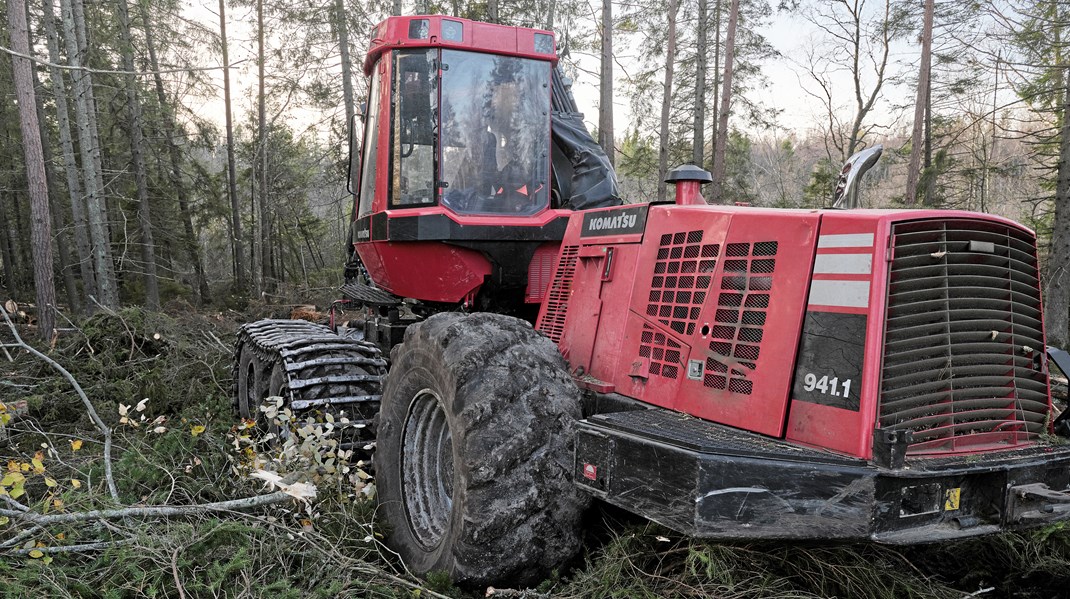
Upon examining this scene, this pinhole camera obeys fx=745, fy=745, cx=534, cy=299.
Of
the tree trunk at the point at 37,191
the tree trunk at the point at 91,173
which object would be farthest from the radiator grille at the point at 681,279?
the tree trunk at the point at 91,173

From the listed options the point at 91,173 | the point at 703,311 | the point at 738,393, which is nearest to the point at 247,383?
the point at 703,311

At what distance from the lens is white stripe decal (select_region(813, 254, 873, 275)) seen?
108 inches

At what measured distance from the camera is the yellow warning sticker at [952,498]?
2.64 m

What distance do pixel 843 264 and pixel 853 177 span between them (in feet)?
2.74

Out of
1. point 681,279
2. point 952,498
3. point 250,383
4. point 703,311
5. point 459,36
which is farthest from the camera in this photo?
point 250,383

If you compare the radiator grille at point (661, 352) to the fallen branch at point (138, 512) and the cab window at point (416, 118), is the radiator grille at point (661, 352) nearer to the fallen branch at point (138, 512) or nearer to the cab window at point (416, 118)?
the fallen branch at point (138, 512)

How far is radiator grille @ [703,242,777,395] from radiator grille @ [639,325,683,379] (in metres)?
0.18

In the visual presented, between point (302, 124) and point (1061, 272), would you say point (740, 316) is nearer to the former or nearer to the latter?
point (1061, 272)

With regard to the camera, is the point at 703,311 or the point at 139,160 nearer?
the point at 703,311

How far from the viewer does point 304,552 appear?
359 cm

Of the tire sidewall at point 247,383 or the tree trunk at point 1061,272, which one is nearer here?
the tire sidewall at point 247,383

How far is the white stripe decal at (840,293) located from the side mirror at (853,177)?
2.43ft

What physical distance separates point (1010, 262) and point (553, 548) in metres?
2.24

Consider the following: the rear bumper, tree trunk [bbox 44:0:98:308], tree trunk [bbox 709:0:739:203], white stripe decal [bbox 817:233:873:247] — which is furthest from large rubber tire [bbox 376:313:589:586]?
tree trunk [bbox 709:0:739:203]
